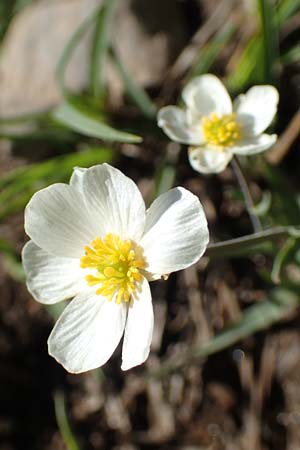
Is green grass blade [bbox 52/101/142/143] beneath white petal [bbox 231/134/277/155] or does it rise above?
above

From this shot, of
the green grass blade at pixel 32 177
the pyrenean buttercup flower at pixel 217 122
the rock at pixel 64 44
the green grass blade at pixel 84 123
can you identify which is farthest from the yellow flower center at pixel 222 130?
the rock at pixel 64 44

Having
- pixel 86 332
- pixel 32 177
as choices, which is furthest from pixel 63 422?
pixel 86 332

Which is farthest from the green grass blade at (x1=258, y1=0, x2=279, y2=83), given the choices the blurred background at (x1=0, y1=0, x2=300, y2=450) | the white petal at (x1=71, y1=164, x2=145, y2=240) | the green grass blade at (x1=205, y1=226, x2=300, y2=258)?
the white petal at (x1=71, y1=164, x2=145, y2=240)

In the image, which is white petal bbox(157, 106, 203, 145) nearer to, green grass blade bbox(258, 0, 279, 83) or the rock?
green grass blade bbox(258, 0, 279, 83)

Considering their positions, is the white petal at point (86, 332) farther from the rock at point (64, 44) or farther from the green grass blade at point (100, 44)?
the rock at point (64, 44)

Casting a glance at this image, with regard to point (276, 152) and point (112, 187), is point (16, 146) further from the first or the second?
point (112, 187)

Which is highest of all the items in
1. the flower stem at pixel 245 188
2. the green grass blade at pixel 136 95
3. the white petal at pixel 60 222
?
the white petal at pixel 60 222
